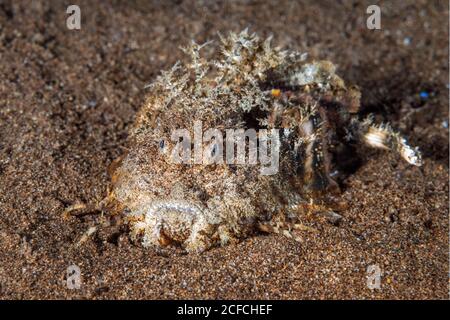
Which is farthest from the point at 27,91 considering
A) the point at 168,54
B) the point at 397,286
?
the point at 397,286

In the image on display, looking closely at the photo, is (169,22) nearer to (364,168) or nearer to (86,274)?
(364,168)

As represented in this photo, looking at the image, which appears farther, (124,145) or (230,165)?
(124,145)

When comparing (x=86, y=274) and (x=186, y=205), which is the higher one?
(x=186, y=205)

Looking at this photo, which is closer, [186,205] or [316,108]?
[186,205]
